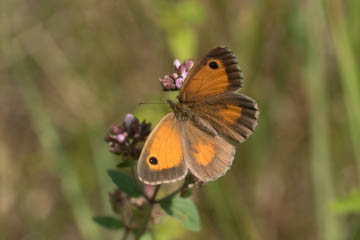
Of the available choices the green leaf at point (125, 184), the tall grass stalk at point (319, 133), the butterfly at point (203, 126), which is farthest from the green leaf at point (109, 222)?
the tall grass stalk at point (319, 133)

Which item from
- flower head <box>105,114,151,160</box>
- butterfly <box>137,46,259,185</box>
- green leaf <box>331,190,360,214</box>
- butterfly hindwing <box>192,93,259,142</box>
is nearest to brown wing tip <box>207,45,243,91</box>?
butterfly <box>137,46,259,185</box>

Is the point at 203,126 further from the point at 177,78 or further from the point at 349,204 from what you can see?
the point at 349,204

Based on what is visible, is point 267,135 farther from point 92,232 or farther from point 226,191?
point 92,232

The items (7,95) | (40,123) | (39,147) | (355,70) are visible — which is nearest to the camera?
(355,70)

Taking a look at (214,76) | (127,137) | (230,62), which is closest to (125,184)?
(127,137)

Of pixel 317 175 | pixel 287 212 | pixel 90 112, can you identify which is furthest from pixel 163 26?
pixel 287 212
